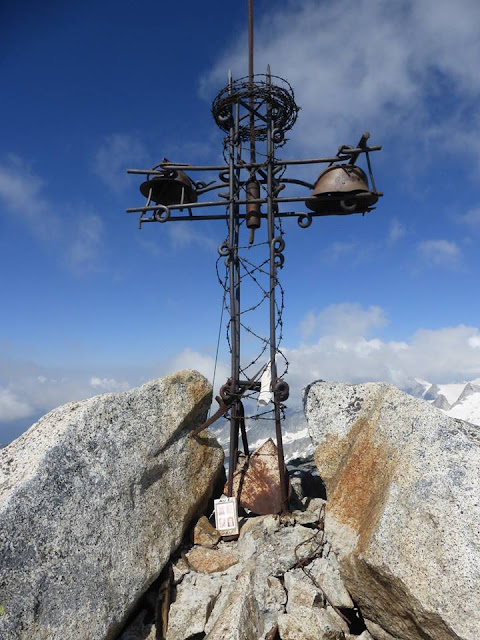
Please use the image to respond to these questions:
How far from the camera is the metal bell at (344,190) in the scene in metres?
8.50

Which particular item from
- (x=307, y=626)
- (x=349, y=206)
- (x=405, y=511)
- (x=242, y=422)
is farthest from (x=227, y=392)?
(x=349, y=206)

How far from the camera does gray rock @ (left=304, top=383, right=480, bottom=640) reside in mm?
5090

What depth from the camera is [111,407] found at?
6.83 m

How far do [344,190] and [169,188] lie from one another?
13.6ft

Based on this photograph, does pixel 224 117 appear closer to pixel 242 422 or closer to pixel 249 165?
pixel 249 165

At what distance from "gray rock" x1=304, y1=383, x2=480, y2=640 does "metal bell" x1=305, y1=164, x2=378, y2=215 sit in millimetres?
3858

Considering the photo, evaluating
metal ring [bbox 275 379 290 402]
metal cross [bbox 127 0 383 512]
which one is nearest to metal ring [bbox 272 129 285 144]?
metal cross [bbox 127 0 383 512]

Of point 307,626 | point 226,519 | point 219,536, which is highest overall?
point 226,519

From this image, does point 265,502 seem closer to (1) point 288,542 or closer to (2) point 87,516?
(1) point 288,542

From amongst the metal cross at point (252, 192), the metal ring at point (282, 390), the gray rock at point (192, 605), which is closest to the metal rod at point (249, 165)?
the metal cross at point (252, 192)

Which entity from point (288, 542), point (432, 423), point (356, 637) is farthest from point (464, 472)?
point (288, 542)

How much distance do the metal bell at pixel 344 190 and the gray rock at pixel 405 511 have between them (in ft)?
12.7

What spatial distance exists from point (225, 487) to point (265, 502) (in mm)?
874

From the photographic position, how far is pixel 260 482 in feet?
27.2
